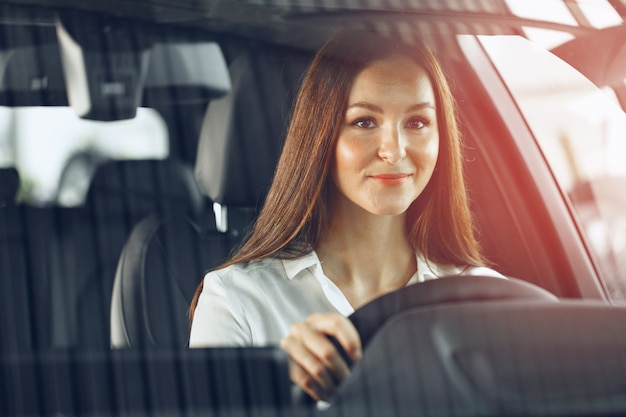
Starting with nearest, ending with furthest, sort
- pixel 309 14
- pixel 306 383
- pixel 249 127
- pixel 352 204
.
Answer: pixel 306 383
pixel 309 14
pixel 352 204
pixel 249 127

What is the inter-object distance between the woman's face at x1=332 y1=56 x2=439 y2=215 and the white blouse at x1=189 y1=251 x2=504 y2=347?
142 mm

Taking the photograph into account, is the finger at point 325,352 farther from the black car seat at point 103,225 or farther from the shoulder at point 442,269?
the shoulder at point 442,269

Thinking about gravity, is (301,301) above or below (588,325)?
above

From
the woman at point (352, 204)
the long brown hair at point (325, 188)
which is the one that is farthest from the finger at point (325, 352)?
the long brown hair at point (325, 188)

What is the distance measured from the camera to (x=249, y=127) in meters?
1.92

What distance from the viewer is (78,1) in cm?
123

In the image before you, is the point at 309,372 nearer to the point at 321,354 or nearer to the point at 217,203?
the point at 321,354

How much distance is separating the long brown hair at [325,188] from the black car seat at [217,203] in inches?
3.2

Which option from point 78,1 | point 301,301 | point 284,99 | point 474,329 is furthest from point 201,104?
point 474,329

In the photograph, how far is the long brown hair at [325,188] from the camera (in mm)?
1649

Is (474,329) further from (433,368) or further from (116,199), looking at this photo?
(116,199)

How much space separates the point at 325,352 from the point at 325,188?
66cm

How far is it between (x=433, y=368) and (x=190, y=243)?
1.26 m

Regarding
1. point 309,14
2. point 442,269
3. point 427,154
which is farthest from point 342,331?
point 442,269
